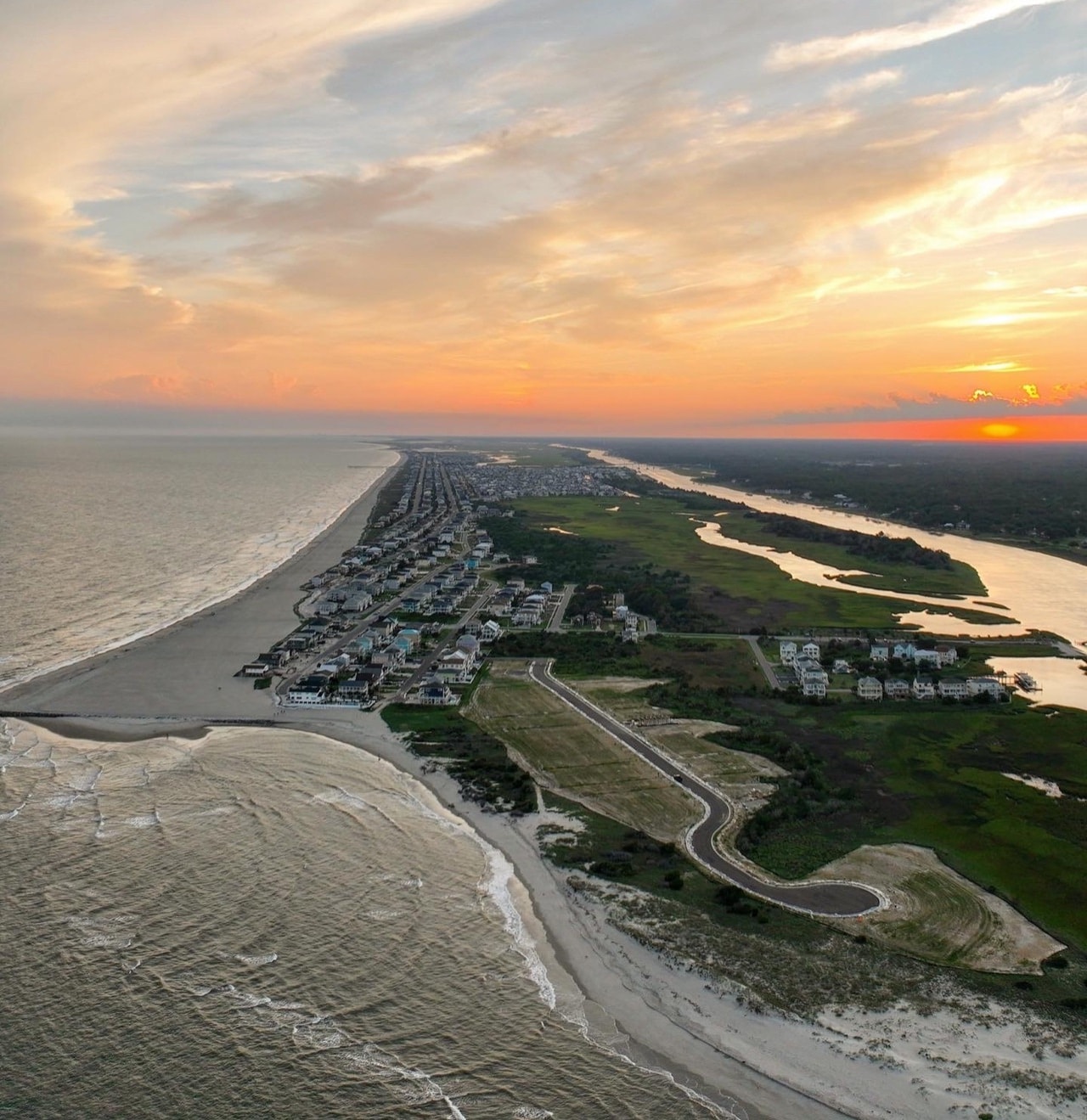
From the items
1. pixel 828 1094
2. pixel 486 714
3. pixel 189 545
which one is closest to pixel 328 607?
pixel 486 714

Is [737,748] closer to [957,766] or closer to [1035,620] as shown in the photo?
[957,766]

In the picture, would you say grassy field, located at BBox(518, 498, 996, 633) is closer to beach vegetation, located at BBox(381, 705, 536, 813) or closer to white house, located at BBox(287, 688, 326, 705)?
beach vegetation, located at BBox(381, 705, 536, 813)

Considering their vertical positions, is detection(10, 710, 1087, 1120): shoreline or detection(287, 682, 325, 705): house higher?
detection(287, 682, 325, 705): house

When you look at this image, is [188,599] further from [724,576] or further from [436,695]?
[724,576]

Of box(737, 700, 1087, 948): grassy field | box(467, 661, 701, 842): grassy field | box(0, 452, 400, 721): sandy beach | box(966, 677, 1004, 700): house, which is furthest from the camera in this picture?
box(966, 677, 1004, 700): house

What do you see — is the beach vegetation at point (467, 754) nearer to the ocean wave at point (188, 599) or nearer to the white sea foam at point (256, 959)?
the white sea foam at point (256, 959)

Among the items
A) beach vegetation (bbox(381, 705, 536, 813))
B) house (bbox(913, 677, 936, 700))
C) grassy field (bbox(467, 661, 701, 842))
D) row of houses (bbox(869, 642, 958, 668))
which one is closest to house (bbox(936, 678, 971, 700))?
house (bbox(913, 677, 936, 700))

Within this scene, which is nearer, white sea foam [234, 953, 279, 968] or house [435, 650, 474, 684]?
white sea foam [234, 953, 279, 968]
